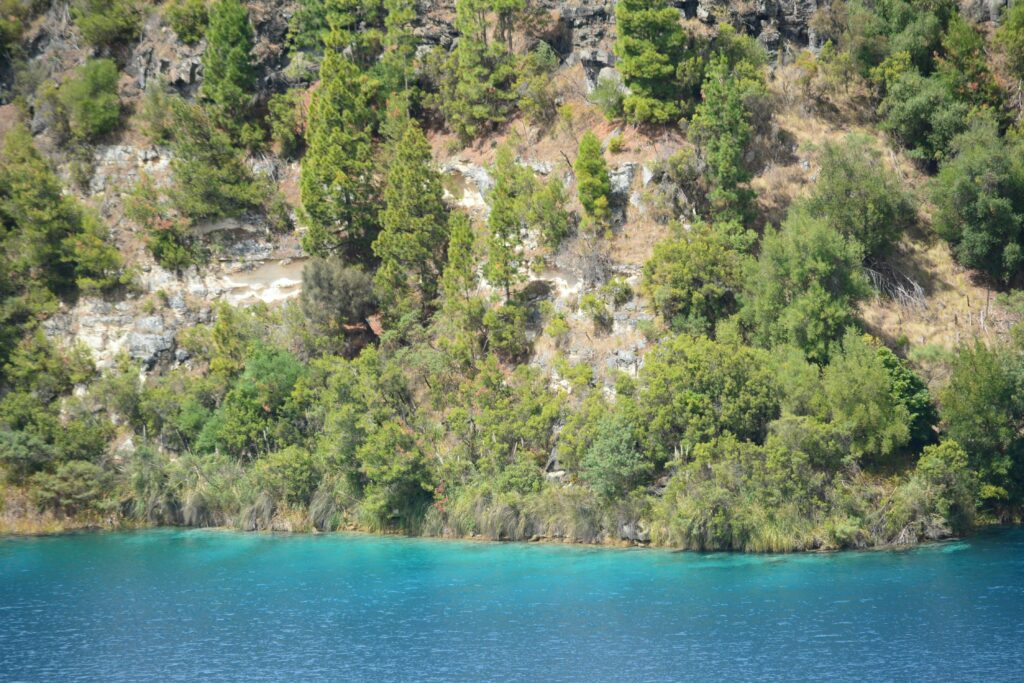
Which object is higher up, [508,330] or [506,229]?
[506,229]

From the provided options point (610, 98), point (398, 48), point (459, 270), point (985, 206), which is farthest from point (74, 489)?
point (985, 206)

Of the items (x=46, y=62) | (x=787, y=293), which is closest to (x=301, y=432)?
(x=787, y=293)

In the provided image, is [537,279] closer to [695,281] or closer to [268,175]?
[695,281]

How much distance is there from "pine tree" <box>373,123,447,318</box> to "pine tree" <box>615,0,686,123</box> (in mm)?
12317

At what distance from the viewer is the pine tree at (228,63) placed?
78.7m

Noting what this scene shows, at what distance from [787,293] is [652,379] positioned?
8124 millimetres

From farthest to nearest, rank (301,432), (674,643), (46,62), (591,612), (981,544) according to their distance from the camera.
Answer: (46,62), (301,432), (981,544), (591,612), (674,643)

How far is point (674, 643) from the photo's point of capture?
136ft

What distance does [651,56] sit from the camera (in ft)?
219

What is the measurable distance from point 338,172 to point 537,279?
13911mm

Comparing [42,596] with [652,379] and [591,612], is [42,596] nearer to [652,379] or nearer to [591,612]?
[591,612]

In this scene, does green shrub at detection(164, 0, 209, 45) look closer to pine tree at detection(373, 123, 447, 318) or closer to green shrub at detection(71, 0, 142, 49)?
green shrub at detection(71, 0, 142, 49)

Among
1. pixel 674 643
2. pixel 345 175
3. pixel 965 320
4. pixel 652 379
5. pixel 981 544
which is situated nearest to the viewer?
pixel 674 643

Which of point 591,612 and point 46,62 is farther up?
point 46,62
